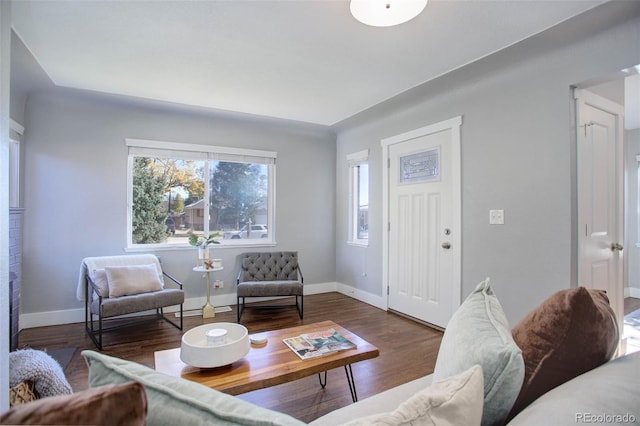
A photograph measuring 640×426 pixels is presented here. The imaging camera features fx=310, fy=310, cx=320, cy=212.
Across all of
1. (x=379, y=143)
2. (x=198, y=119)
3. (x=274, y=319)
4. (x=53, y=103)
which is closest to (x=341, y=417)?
(x=274, y=319)

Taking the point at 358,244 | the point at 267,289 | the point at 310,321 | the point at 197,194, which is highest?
the point at 197,194

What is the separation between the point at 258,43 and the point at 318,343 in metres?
2.19

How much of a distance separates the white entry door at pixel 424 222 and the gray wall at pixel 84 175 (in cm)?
183

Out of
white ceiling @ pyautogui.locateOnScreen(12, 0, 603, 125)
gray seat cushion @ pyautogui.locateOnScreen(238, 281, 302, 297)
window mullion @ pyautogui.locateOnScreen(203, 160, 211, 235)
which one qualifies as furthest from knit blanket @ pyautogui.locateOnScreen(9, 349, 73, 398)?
window mullion @ pyautogui.locateOnScreen(203, 160, 211, 235)

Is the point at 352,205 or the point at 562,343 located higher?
the point at 352,205

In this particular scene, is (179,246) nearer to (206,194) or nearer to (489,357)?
(206,194)

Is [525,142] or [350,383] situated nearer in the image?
[350,383]

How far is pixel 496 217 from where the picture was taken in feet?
9.24

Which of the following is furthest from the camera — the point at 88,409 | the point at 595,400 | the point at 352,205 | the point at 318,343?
the point at 352,205

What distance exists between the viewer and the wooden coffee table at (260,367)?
1480mm

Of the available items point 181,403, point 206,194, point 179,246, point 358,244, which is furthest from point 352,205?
point 181,403

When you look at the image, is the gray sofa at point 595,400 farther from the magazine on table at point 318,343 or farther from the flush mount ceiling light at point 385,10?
the flush mount ceiling light at point 385,10

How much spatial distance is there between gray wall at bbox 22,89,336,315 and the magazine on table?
2.57 meters
